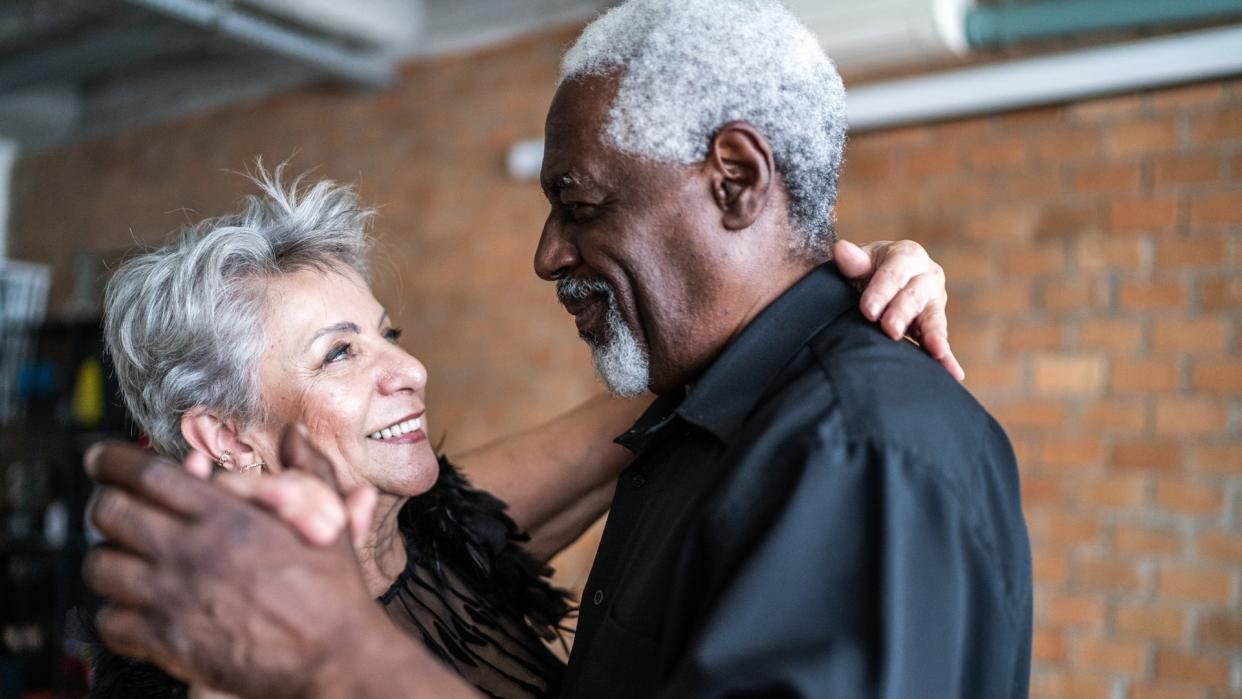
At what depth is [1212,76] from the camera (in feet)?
9.44

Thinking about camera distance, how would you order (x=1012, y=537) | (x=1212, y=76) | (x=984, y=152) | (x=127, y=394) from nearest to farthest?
(x=1012, y=537)
(x=127, y=394)
(x=1212, y=76)
(x=984, y=152)

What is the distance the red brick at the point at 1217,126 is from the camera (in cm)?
287

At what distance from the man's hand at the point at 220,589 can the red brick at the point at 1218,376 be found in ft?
9.06

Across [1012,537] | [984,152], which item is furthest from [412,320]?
[1012,537]

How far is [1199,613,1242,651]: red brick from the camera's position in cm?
280

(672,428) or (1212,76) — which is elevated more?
(1212,76)

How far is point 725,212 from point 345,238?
34.2 inches

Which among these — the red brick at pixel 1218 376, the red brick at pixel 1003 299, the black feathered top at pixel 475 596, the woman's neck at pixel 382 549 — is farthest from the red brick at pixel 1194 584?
the woman's neck at pixel 382 549

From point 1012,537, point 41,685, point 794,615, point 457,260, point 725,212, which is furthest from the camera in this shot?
point 41,685

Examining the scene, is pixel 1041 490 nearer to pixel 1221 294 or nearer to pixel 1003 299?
pixel 1003 299

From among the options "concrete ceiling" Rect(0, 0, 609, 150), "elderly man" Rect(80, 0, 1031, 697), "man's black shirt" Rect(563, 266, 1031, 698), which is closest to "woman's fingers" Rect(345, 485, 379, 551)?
"elderly man" Rect(80, 0, 1031, 697)

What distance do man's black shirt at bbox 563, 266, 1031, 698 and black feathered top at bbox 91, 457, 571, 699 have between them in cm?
54

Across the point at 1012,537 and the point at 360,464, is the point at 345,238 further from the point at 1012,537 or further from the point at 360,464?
the point at 1012,537

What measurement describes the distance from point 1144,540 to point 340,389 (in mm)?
2396
